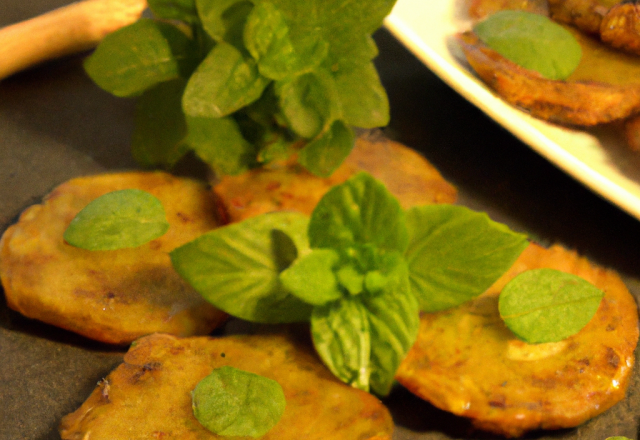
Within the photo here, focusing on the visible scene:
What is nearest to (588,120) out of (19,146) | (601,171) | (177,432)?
(601,171)

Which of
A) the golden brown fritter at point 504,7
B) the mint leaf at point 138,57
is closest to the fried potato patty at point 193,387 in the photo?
the mint leaf at point 138,57

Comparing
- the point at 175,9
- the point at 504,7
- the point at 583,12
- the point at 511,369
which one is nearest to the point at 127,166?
the point at 175,9

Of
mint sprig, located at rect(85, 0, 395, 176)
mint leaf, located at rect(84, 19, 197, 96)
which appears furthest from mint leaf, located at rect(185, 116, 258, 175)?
mint leaf, located at rect(84, 19, 197, 96)

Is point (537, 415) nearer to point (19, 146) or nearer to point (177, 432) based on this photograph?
point (177, 432)

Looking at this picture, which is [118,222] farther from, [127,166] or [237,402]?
[237,402]

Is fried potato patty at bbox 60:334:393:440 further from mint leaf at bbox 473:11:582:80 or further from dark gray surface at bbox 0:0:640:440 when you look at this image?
mint leaf at bbox 473:11:582:80

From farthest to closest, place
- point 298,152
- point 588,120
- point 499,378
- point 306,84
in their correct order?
point 588,120, point 298,152, point 306,84, point 499,378
